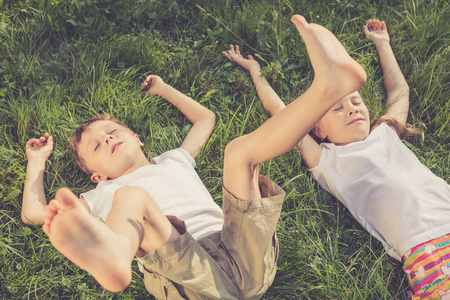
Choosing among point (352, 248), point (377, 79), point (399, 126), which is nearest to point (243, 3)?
point (377, 79)

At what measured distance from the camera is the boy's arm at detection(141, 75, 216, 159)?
297 cm

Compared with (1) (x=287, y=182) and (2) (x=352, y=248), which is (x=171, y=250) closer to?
(1) (x=287, y=182)

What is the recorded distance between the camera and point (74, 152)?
9.43 ft

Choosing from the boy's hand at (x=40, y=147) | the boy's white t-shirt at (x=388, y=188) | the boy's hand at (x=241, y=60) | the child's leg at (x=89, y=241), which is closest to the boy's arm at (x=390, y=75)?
the boy's white t-shirt at (x=388, y=188)

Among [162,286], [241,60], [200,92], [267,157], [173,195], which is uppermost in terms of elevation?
[267,157]

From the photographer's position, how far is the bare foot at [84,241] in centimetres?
167

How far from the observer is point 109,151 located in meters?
2.68

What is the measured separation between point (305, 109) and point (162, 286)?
1.16 meters

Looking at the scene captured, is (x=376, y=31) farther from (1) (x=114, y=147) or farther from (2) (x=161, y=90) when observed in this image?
(1) (x=114, y=147)

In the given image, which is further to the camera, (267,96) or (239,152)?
(267,96)

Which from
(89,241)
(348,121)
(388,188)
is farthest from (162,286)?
(348,121)

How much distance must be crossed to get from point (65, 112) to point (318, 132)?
1.90 meters

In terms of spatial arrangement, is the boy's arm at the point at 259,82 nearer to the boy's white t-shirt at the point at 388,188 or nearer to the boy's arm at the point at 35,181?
the boy's white t-shirt at the point at 388,188

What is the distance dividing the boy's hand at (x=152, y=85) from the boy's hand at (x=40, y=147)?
777 millimetres
